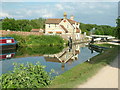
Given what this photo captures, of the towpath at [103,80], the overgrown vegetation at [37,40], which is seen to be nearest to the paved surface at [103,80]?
the towpath at [103,80]

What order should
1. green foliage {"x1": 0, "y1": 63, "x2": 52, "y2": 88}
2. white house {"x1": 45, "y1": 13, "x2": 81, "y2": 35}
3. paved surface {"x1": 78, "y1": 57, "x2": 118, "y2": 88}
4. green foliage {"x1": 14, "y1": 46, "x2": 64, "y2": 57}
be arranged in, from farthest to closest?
white house {"x1": 45, "y1": 13, "x2": 81, "y2": 35}, green foliage {"x1": 14, "y1": 46, "x2": 64, "y2": 57}, paved surface {"x1": 78, "y1": 57, "x2": 118, "y2": 88}, green foliage {"x1": 0, "y1": 63, "x2": 52, "y2": 88}

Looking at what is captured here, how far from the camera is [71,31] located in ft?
146

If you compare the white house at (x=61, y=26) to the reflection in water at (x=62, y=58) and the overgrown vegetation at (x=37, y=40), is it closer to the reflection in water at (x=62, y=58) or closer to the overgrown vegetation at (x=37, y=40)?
the overgrown vegetation at (x=37, y=40)

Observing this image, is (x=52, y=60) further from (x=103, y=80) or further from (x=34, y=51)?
(x=103, y=80)

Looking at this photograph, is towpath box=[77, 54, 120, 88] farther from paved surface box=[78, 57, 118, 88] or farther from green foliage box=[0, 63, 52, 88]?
green foliage box=[0, 63, 52, 88]

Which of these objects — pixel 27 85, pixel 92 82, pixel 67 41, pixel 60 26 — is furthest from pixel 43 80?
pixel 60 26

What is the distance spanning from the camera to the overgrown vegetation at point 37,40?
32.5 metres

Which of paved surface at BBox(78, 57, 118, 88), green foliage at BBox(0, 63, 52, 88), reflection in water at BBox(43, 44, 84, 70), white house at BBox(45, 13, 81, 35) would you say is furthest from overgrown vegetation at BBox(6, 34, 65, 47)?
green foliage at BBox(0, 63, 52, 88)

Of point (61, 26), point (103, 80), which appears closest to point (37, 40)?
point (61, 26)

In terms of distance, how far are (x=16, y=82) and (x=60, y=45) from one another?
2749 cm

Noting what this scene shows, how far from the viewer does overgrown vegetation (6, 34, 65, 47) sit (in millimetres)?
32487

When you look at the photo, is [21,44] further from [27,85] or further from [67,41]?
[27,85]

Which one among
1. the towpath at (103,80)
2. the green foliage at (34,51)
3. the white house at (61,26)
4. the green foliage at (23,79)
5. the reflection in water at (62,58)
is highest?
the white house at (61,26)

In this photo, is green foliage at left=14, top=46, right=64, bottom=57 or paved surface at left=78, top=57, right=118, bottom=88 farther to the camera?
green foliage at left=14, top=46, right=64, bottom=57
